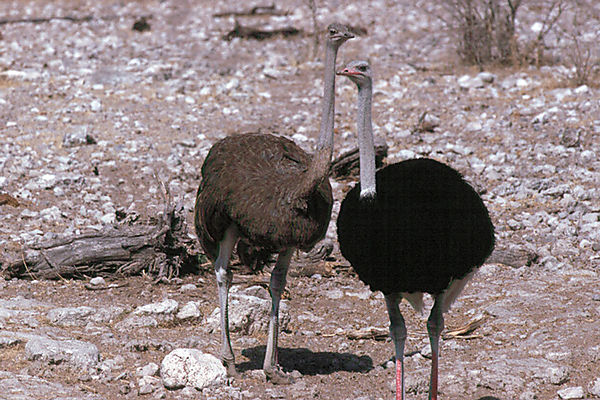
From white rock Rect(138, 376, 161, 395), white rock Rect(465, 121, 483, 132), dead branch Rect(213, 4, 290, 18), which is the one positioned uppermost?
dead branch Rect(213, 4, 290, 18)

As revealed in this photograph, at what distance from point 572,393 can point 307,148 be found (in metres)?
5.48

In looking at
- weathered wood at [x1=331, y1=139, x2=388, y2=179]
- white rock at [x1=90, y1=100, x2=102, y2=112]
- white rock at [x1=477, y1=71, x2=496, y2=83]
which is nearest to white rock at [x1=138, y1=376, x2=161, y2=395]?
weathered wood at [x1=331, y1=139, x2=388, y2=179]

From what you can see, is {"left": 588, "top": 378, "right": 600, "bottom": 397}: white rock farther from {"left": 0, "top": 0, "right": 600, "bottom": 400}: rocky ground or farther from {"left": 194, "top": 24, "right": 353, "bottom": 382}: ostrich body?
{"left": 194, "top": 24, "right": 353, "bottom": 382}: ostrich body

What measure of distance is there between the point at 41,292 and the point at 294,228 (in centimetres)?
249

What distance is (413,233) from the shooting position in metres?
4.68

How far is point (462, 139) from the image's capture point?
33.7 feet

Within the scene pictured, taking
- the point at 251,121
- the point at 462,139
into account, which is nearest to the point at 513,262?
the point at 462,139

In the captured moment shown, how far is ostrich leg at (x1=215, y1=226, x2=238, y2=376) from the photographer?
551 cm

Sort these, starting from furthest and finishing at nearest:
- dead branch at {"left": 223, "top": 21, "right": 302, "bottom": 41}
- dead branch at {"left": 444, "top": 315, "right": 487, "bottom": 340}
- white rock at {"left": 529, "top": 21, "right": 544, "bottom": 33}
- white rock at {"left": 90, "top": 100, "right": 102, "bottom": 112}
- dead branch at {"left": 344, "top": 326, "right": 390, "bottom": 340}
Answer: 1. dead branch at {"left": 223, "top": 21, "right": 302, "bottom": 41}
2. white rock at {"left": 529, "top": 21, "right": 544, "bottom": 33}
3. white rock at {"left": 90, "top": 100, "right": 102, "bottom": 112}
4. dead branch at {"left": 344, "top": 326, "right": 390, "bottom": 340}
5. dead branch at {"left": 444, "top": 315, "right": 487, "bottom": 340}

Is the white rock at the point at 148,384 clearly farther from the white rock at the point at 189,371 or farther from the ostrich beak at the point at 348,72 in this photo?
the ostrich beak at the point at 348,72

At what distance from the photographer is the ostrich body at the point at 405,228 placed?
471 centimetres

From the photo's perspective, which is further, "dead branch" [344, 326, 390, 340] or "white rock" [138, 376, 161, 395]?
"dead branch" [344, 326, 390, 340]

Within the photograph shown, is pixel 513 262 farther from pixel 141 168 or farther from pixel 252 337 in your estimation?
pixel 141 168

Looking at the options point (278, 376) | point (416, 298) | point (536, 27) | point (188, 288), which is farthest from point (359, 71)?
point (536, 27)
